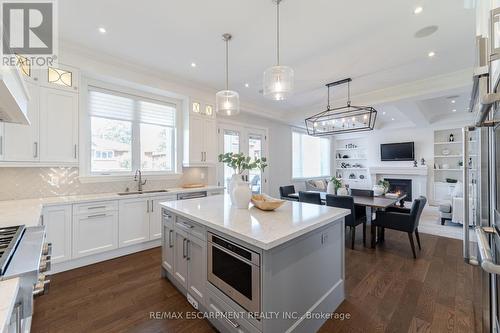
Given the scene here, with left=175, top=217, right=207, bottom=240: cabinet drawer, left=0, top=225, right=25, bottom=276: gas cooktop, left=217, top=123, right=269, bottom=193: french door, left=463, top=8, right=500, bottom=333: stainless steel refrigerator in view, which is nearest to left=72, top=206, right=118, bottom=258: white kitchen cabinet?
left=175, top=217, right=207, bottom=240: cabinet drawer

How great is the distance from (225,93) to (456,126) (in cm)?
777

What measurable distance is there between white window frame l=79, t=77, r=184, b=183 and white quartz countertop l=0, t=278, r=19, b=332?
2.89 metres

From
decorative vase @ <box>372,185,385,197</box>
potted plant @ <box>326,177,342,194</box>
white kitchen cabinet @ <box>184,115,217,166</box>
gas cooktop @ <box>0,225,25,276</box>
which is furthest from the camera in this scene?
decorative vase @ <box>372,185,385,197</box>

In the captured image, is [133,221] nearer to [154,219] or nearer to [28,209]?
[154,219]

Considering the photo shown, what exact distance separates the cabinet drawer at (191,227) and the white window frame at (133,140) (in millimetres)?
2037

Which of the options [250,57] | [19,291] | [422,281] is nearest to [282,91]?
[250,57]

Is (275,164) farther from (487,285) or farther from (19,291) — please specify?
(19,291)

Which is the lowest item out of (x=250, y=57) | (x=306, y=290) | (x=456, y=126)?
(x=306, y=290)

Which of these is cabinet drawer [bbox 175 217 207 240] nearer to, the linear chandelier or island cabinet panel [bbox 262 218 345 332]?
island cabinet panel [bbox 262 218 345 332]

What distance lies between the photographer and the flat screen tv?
734cm

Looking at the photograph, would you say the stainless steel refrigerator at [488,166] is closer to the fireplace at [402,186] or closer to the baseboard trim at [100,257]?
the baseboard trim at [100,257]

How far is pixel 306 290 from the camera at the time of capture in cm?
166

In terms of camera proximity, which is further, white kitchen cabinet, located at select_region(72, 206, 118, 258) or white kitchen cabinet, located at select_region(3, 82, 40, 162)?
white kitchen cabinet, located at select_region(72, 206, 118, 258)

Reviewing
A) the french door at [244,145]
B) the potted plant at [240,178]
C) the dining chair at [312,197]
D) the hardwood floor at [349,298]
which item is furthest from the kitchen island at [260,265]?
the french door at [244,145]
